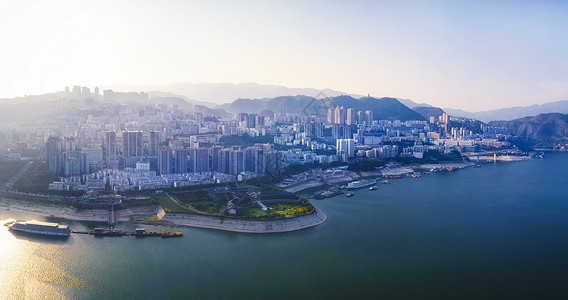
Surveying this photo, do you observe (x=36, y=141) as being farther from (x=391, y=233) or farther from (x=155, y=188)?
(x=391, y=233)

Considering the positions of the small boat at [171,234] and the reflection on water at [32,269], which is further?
the small boat at [171,234]

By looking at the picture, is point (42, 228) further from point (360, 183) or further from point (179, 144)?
point (360, 183)

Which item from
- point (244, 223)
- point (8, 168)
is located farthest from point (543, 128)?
point (8, 168)

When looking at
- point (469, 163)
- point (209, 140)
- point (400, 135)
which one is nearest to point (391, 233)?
point (209, 140)

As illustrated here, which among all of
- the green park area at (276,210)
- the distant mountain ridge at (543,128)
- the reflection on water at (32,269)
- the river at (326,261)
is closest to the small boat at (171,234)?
the river at (326,261)

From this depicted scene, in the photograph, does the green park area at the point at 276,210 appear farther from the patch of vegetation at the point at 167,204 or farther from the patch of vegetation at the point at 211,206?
→ the patch of vegetation at the point at 167,204

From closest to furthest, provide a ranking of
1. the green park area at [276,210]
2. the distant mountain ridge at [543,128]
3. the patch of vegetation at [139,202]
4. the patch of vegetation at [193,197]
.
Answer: the green park area at [276,210], the patch of vegetation at [139,202], the patch of vegetation at [193,197], the distant mountain ridge at [543,128]

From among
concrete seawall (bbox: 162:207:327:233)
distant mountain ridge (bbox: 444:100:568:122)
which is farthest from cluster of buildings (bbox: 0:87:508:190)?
distant mountain ridge (bbox: 444:100:568:122)
